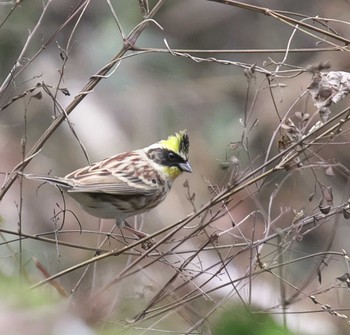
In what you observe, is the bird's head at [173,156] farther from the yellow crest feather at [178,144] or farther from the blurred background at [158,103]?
the blurred background at [158,103]

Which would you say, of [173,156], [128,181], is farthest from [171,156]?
[128,181]

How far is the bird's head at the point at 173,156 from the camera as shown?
3.35 metres

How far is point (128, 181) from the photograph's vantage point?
10.8ft

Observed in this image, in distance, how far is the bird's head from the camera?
335 cm

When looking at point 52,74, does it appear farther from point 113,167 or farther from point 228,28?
point 113,167

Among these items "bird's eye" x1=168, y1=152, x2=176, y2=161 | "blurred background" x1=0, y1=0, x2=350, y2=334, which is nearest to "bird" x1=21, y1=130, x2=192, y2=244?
"bird's eye" x1=168, y1=152, x2=176, y2=161

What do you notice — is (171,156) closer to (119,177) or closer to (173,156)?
(173,156)

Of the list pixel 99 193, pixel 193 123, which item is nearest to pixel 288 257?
pixel 99 193

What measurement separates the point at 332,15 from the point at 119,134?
1858mm

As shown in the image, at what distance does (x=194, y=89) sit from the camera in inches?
265

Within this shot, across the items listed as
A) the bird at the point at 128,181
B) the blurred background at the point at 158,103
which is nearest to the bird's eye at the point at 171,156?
the bird at the point at 128,181

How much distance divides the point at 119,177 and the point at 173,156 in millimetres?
257

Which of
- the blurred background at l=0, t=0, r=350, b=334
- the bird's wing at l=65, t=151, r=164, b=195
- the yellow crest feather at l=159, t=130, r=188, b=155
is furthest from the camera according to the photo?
the blurred background at l=0, t=0, r=350, b=334

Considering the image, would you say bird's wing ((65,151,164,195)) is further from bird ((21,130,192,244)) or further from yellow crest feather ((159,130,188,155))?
yellow crest feather ((159,130,188,155))
